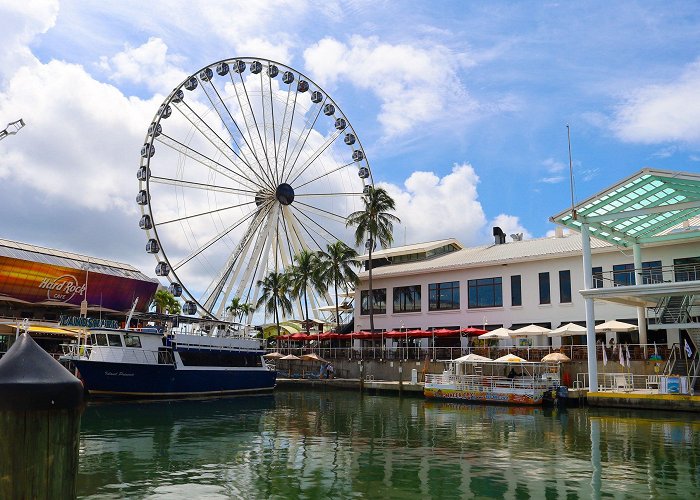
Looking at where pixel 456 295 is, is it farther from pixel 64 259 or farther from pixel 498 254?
pixel 64 259

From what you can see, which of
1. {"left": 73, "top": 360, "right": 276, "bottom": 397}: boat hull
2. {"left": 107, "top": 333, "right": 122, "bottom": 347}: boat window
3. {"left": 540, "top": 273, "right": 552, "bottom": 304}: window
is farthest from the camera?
{"left": 540, "top": 273, "right": 552, "bottom": 304}: window

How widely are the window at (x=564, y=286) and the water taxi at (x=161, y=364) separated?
2197 cm

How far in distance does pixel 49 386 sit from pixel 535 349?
38957 mm

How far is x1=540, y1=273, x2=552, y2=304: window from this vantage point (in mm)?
44406

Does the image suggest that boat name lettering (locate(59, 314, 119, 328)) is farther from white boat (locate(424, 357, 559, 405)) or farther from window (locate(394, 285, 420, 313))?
window (locate(394, 285, 420, 313))

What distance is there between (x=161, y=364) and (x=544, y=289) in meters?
26.2

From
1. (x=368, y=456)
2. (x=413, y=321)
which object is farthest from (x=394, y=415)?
(x=413, y=321)

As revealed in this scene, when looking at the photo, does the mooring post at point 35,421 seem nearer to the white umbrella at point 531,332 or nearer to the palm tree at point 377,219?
the white umbrella at point 531,332

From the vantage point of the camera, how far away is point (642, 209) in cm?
3147

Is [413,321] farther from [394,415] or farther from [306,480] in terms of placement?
[306,480]

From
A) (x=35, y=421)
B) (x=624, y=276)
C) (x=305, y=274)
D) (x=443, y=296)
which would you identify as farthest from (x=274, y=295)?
(x=35, y=421)

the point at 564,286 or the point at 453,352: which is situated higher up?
the point at 564,286

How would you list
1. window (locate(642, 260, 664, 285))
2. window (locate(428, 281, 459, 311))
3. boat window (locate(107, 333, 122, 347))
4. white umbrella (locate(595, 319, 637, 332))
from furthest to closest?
1. window (locate(428, 281, 459, 311))
2. boat window (locate(107, 333, 122, 347))
3. white umbrella (locate(595, 319, 637, 332))
4. window (locate(642, 260, 664, 285))

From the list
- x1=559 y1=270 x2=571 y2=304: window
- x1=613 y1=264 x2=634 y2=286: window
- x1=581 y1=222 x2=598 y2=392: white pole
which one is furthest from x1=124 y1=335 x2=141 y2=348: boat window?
x1=613 y1=264 x2=634 y2=286: window
